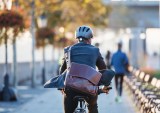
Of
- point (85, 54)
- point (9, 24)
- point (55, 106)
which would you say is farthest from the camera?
point (9, 24)

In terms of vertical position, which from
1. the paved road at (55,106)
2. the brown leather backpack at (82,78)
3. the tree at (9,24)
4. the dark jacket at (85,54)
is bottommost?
the paved road at (55,106)

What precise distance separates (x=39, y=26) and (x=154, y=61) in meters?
23.6

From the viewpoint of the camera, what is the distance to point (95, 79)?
9.36 m

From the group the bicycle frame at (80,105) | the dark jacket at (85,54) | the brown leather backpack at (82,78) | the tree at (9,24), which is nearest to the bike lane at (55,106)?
the tree at (9,24)

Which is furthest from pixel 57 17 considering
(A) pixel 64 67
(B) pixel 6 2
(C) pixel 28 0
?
(A) pixel 64 67

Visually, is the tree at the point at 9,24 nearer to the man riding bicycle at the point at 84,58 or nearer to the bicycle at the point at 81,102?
the man riding bicycle at the point at 84,58

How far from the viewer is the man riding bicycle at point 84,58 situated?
30.7 ft

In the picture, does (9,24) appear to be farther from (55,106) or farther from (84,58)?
(84,58)

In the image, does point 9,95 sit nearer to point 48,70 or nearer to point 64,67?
point 64,67

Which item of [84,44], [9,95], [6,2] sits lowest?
[9,95]

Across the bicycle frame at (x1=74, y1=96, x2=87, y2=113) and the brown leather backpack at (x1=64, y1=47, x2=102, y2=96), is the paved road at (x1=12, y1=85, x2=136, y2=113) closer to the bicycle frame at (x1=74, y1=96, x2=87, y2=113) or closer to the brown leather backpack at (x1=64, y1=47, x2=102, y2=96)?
the bicycle frame at (x1=74, y1=96, x2=87, y2=113)

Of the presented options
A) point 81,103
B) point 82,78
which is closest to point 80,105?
point 81,103

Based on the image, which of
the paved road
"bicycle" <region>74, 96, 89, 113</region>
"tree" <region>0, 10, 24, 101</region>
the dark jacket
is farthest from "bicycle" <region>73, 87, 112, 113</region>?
"tree" <region>0, 10, 24, 101</region>

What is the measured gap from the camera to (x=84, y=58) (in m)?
9.56
